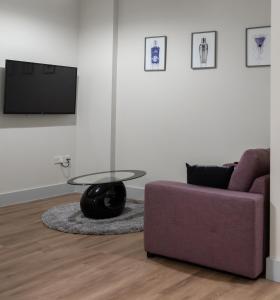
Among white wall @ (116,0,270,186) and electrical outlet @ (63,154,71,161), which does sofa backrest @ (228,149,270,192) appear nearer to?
white wall @ (116,0,270,186)

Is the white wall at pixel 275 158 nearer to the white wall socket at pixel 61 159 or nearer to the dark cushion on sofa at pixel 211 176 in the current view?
the dark cushion on sofa at pixel 211 176

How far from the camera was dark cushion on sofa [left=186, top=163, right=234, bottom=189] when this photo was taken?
10.9 ft

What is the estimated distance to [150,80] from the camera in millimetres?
5582

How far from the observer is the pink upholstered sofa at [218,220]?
302 cm

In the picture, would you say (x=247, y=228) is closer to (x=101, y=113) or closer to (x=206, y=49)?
(x=206, y=49)

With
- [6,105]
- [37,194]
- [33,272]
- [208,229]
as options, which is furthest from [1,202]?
[208,229]

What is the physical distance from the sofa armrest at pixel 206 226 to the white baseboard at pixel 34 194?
7.93 feet

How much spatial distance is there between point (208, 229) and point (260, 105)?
2.13 meters

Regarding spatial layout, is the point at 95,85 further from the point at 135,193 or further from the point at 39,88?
the point at 135,193

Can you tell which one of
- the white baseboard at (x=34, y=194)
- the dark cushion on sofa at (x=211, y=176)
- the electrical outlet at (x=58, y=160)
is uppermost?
the electrical outlet at (x=58, y=160)

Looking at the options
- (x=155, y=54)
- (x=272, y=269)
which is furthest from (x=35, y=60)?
(x=272, y=269)

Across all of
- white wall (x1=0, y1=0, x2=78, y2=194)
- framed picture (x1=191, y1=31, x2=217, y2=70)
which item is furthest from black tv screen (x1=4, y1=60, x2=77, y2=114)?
framed picture (x1=191, y1=31, x2=217, y2=70)

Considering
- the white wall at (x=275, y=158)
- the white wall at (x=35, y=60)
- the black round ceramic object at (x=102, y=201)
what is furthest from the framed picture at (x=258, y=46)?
the white wall at (x=35, y=60)

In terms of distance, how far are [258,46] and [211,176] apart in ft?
6.84
